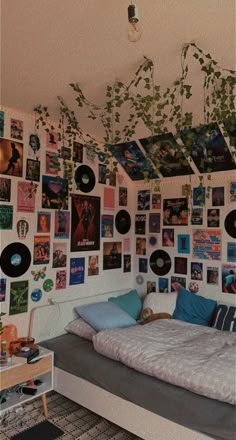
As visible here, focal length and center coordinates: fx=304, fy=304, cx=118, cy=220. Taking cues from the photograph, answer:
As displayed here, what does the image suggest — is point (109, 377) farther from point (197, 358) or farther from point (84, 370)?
point (197, 358)

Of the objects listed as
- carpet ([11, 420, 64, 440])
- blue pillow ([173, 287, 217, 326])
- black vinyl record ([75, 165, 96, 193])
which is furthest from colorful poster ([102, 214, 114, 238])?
carpet ([11, 420, 64, 440])

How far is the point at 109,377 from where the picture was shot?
79.8 inches

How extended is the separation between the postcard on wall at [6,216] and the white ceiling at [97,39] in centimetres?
89

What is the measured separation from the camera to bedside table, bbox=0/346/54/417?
1.99 meters

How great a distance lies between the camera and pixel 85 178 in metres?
3.01

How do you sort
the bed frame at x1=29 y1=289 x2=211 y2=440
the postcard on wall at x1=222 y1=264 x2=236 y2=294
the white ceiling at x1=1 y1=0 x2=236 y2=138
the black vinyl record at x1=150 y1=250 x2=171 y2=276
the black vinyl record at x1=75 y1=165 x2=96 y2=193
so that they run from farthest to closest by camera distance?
the black vinyl record at x1=150 y1=250 x2=171 y2=276
the black vinyl record at x1=75 y1=165 x2=96 y2=193
the postcard on wall at x1=222 y1=264 x2=236 y2=294
the bed frame at x1=29 y1=289 x2=211 y2=440
the white ceiling at x1=1 y1=0 x2=236 y2=138

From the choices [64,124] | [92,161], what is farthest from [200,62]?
[92,161]

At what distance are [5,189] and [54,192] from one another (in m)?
0.47

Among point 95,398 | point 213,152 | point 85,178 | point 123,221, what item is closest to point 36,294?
point 95,398

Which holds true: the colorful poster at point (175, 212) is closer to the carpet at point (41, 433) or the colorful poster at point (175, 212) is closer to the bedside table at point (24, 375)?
the bedside table at point (24, 375)

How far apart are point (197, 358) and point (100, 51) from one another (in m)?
1.89

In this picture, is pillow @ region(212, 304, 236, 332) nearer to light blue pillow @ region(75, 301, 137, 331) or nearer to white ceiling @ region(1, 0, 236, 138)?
light blue pillow @ region(75, 301, 137, 331)

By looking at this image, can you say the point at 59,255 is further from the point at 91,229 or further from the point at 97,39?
the point at 97,39

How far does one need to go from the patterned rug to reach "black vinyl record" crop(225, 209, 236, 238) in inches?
72.4
